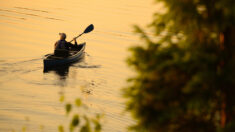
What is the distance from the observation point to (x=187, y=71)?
21.5 feet

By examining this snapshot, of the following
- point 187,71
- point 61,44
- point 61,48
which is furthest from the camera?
point 61,48

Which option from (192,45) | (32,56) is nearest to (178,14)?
(192,45)

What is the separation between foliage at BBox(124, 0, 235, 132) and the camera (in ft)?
20.8

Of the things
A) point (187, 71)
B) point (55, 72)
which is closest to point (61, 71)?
point (55, 72)

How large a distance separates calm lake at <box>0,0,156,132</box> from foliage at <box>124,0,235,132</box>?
783 millimetres

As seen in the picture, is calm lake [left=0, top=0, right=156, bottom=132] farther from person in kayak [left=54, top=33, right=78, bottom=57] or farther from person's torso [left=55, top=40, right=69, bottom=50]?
person's torso [left=55, top=40, right=69, bottom=50]

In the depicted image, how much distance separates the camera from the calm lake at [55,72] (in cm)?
1691

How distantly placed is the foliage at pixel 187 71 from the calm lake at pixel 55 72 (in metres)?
0.78

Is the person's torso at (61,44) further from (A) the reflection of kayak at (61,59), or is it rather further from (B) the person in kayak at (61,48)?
(A) the reflection of kayak at (61,59)

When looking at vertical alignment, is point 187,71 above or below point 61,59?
above

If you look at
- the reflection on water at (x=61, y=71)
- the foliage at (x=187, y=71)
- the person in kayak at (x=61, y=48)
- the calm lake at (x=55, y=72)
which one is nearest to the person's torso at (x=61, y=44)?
the person in kayak at (x=61, y=48)

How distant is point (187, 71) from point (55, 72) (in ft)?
58.6

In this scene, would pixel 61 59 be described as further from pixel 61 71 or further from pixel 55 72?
pixel 55 72

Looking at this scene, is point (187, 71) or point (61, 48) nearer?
point (187, 71)
